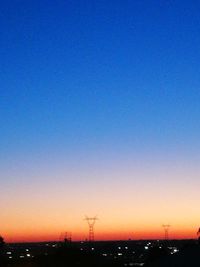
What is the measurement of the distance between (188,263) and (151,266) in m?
4.83

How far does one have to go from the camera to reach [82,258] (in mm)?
86562

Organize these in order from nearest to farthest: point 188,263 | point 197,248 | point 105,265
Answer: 1. point 188,263
2. point 197,248
3. point 105,265

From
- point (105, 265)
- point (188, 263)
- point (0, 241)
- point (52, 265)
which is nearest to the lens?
point (188, 263)

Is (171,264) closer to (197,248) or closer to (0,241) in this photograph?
(197,248)

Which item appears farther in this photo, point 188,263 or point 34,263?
point 34,263

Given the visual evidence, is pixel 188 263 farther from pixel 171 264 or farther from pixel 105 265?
pixel 105 265

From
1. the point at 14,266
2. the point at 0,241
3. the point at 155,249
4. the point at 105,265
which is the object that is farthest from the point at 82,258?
the point at 155,249

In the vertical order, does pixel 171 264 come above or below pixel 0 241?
below

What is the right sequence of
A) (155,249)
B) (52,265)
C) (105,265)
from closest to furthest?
(52,265) < (105,265) < (155,249)

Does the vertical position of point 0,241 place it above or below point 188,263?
above

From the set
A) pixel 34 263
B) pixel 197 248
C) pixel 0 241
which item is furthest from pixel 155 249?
pixel 197 248

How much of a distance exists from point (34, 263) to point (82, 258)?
24.8ft

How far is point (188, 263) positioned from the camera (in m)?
55.6

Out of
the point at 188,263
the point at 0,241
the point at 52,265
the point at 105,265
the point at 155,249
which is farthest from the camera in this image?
the point at 155,249
